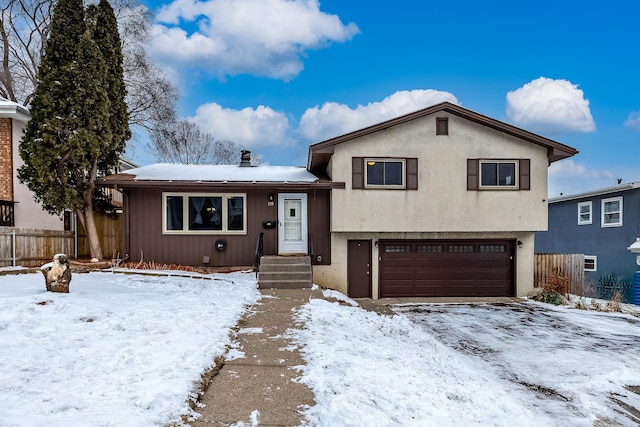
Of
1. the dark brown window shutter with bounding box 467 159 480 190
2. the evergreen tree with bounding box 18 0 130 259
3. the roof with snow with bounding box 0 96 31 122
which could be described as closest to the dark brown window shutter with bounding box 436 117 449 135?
the dark brown window shutter with bounding box 467 159 480 190

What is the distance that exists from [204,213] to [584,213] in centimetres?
1716

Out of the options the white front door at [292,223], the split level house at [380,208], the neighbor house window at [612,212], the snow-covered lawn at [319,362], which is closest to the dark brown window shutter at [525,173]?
the split level house at [380,208]

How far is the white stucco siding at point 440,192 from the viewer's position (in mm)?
12219

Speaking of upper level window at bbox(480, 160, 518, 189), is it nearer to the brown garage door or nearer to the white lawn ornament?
the brown garage door

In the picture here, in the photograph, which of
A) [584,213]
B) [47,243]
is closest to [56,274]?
[47,243]

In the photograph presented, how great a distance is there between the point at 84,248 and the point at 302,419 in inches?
533

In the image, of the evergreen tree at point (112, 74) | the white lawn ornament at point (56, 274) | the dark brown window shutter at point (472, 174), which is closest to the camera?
the white lawn ornament at point (56, 274)

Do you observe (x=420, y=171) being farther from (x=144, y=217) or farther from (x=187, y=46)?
(x=187, y=46)

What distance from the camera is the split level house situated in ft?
40.0

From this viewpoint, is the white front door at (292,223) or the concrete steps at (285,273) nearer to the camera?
the concrete steps at (285,273)

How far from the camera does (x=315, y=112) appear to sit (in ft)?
80.9

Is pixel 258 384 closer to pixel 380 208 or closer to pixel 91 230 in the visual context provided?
pixel 380 208

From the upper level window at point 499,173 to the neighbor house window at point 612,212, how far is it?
660 cm

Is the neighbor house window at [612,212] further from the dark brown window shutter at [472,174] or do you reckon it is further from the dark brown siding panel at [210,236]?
the dark brown siding panel at [210,236]
